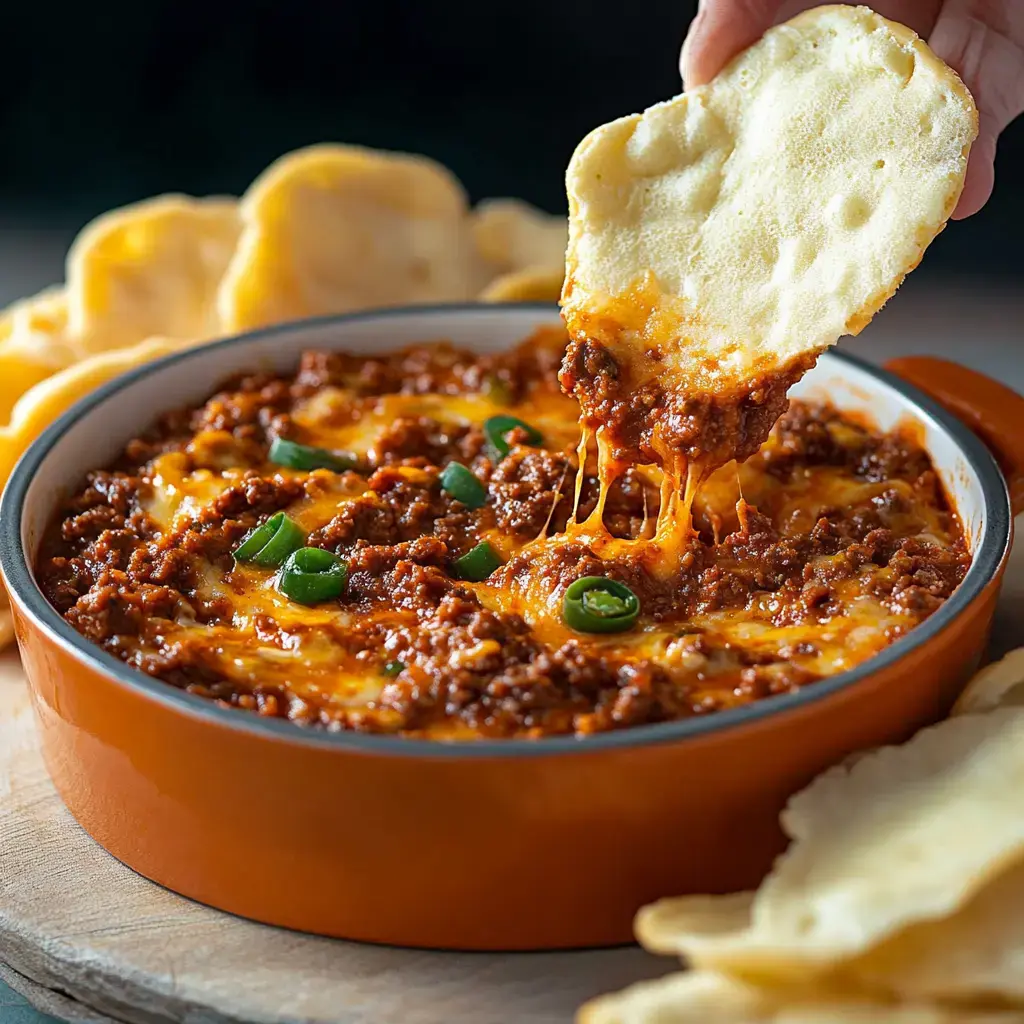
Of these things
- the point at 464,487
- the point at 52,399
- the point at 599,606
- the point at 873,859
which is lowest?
the point at 52,399

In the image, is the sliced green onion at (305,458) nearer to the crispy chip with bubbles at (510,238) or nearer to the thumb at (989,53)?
the crispy chip with bubbles at (510,238)

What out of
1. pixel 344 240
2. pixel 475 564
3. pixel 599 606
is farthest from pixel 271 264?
pixel 599 606

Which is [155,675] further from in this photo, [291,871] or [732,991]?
[732,991]

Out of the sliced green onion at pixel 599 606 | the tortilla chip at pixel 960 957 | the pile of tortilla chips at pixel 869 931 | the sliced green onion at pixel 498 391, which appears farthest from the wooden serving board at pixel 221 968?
the sliced green onion at pixel 498 391

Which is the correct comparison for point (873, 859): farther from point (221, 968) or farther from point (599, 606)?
point (221, 968)

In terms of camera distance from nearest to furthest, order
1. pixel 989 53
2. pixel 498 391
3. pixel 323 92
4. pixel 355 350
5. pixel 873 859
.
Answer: pixel 873 859 < pixel 989 53 < pixel 498 391 < pixel 355 350 < pixel 323 92

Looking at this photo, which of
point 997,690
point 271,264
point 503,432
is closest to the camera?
point 997,690

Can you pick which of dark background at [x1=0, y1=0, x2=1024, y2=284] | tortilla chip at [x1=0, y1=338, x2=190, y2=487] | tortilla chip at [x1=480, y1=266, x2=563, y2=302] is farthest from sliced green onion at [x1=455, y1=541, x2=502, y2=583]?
dark background at [x1=0, y1=0, x2=1024, y2=284]
